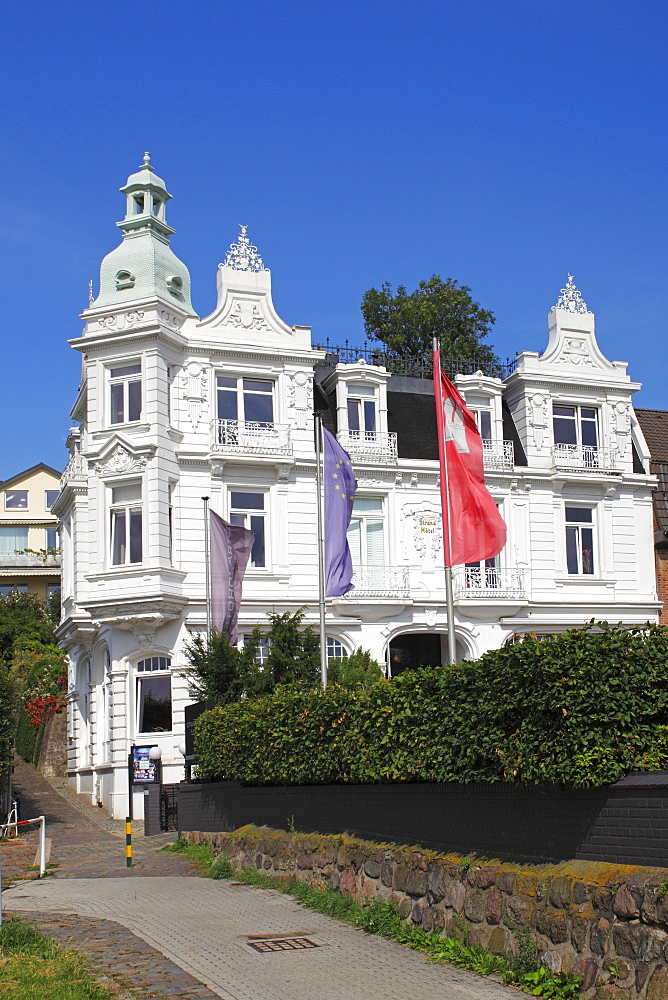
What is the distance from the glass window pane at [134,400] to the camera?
107ft

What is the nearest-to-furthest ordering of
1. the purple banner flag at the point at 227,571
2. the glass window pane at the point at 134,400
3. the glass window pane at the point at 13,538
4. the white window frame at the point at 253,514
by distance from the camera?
the purple banner flag at the point at 227,571, the glass window pane at the point at 134,400, the white window frame at the point at 253,514, the glass window pane at the point at 13,538

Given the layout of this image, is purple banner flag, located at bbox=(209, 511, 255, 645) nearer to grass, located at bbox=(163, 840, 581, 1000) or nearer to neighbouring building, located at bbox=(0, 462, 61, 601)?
grass, located at bbox=(163, 840, 581, 1000)

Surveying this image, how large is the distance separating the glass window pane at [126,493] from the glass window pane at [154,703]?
5095 millimetres

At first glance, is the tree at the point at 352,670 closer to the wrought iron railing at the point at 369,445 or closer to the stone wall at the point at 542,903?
the stone wall at the point at 542,903

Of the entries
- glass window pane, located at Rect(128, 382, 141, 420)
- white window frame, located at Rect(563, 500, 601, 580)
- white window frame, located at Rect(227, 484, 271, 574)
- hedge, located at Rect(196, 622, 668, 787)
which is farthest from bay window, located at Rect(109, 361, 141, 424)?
hedge, located at Rect(196, 622, 668, 787)

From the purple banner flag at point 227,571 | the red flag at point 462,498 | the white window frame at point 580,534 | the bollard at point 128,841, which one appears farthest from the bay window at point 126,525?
the red flag at point 462,498

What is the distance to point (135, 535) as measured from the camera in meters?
31.9

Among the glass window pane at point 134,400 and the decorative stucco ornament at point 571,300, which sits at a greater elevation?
the decorative stucco ornament at point 571,300

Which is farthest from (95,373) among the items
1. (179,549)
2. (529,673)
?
(529,673)

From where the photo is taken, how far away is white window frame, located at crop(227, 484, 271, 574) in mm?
32906

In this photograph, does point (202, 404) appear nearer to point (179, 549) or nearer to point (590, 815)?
point (179, 549)

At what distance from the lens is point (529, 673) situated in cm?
1041

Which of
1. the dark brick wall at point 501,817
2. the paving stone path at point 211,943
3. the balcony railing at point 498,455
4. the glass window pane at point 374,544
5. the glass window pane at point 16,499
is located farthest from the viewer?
the glass window pane at point 16,499

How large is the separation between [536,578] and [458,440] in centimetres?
1765
